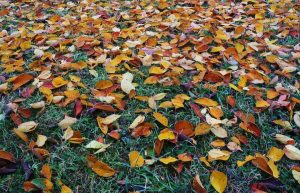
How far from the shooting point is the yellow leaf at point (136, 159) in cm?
147

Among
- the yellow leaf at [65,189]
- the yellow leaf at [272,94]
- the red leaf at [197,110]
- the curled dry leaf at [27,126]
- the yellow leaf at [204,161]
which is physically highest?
the yellow leaf at [272,94]

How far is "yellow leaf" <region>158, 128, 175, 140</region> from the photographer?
61.0 inches

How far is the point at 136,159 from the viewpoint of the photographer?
149cm

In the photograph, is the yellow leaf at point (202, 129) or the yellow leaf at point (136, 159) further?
the yellow leaf at point (202, 129)

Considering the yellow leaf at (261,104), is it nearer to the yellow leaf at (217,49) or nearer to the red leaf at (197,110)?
the red leaf at (197,110)

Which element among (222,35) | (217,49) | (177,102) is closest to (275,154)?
(177,102)

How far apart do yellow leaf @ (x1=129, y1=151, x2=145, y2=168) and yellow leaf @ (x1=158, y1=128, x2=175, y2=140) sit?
5.4 inches

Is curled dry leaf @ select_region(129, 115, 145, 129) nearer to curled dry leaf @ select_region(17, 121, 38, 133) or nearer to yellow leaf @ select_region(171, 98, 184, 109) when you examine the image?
yellow leaf @ select_region(171, 98, 184, 109)

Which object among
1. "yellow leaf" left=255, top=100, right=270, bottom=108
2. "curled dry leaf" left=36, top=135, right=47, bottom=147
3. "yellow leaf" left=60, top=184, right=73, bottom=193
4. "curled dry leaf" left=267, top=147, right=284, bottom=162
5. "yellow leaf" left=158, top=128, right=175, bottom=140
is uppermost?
"yellow leaf" left=255, top=100, right=270, bottom=108

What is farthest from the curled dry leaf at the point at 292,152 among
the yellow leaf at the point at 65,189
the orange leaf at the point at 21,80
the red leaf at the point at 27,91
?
the orange leaf at the point at 21,80

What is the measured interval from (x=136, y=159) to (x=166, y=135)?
20cm

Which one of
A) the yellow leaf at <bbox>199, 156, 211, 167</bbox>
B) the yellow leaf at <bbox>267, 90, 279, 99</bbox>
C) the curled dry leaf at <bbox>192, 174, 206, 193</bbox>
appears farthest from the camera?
the yellow leaf at <bbox>267, 90, 279, 99</bbox>

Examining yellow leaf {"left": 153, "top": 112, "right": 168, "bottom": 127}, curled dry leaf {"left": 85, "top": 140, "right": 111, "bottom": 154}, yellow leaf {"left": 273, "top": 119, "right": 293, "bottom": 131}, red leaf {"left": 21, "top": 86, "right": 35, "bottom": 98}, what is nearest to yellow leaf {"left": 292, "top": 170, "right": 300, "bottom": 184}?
yellow leaf {"left": 273, "top": 119, "right": 293, "bottom": 131}

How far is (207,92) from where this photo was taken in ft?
6.15
